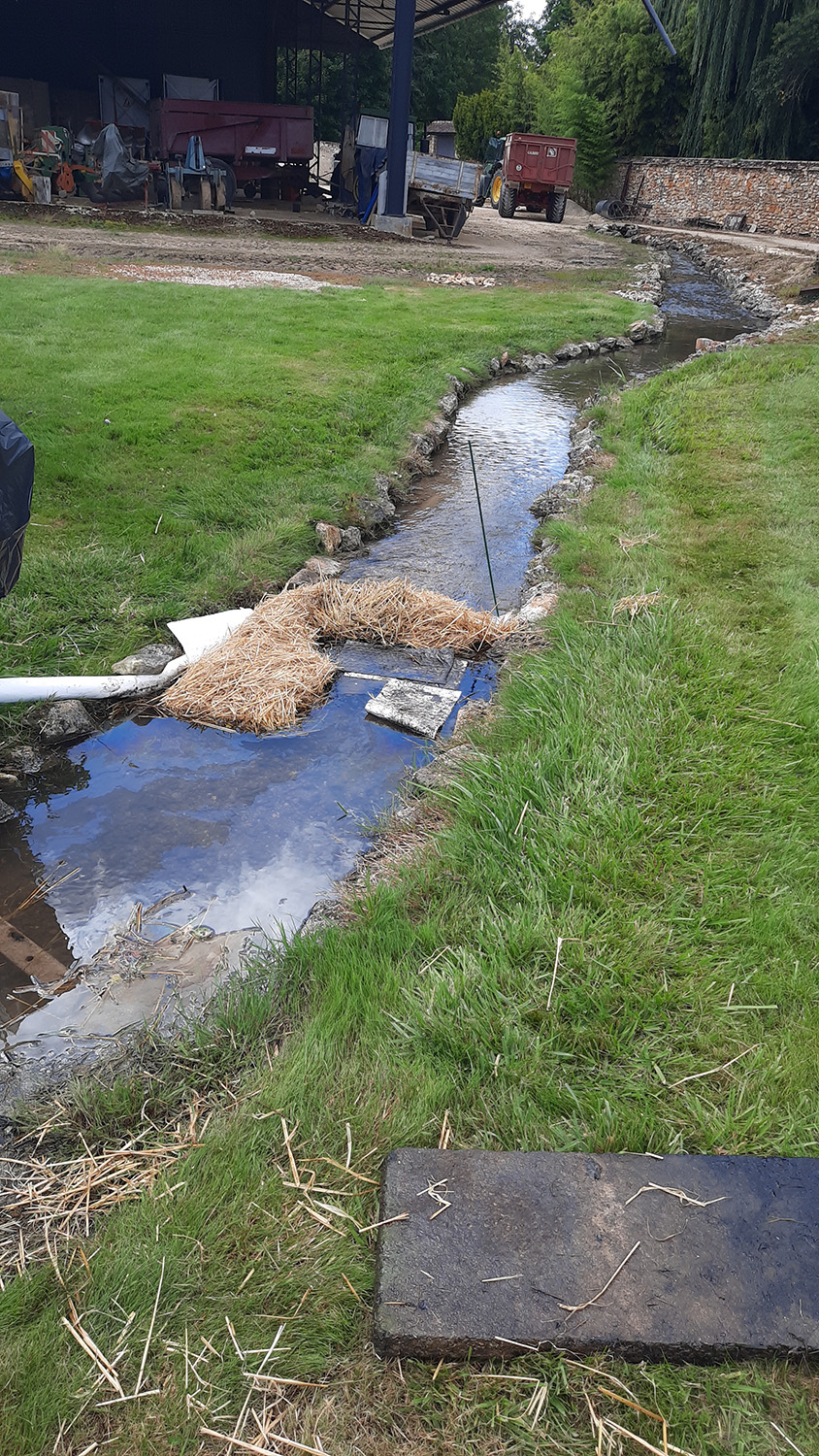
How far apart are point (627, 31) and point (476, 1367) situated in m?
40.7

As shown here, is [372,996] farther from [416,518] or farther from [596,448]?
[596,448]

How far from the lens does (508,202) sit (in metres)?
28.8

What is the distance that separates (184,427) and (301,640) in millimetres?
3115

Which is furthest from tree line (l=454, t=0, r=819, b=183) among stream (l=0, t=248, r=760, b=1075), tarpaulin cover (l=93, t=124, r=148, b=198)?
stream (l=0, t=248, r=760, b=1075)

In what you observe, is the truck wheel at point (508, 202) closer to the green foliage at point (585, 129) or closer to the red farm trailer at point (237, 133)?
the green foliage at point (585, 129)

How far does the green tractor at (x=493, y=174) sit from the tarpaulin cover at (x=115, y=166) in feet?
49.2

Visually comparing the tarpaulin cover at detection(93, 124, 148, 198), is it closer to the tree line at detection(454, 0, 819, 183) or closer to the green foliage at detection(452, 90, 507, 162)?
the tree line at detection(454, 0, 819, 183)

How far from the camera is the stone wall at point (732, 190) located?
75.7ft

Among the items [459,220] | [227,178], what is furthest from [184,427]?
[227,178]

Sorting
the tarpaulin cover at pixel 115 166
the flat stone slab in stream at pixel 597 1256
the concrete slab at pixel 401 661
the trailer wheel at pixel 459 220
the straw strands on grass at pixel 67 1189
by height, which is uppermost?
the tarpaulin cover at pixel 115 166

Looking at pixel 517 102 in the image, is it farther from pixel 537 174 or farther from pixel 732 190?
pixel 732 190

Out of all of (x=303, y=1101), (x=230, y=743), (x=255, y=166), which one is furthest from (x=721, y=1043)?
(x=255, y=166)

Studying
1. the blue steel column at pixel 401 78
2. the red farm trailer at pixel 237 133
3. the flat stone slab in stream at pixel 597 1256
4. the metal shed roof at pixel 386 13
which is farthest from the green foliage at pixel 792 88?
the flat stone slab in stream at pixel 597 1256

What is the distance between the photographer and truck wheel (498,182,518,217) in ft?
93.4
